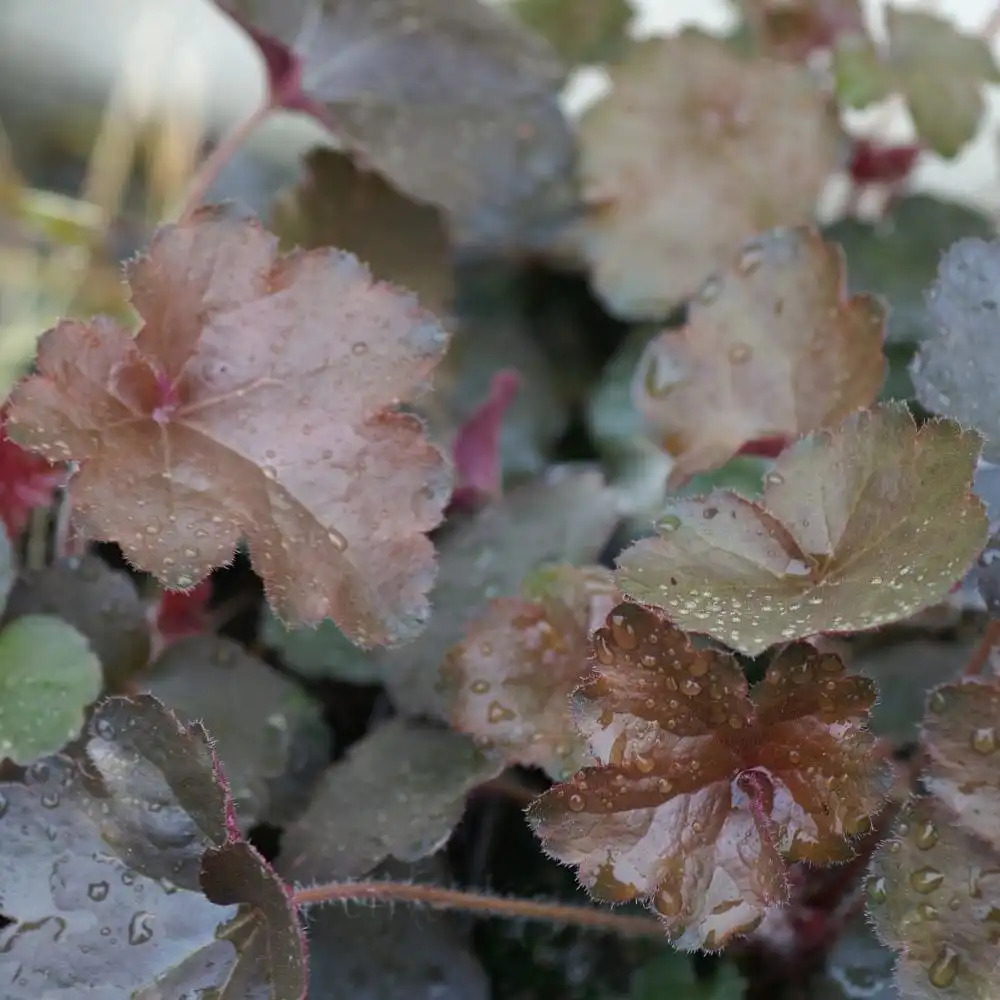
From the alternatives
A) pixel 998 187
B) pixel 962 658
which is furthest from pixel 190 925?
pixel 998 187

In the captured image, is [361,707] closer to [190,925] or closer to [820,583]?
[190,925]

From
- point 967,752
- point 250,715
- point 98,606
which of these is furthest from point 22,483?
point 967,752

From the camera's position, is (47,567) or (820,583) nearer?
(820,583)

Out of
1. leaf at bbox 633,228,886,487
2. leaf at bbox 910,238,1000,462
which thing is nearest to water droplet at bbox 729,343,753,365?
leaf at bbox 633,228,886,487

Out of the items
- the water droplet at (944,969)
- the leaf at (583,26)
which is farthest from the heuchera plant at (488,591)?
the leaf at (583,26)

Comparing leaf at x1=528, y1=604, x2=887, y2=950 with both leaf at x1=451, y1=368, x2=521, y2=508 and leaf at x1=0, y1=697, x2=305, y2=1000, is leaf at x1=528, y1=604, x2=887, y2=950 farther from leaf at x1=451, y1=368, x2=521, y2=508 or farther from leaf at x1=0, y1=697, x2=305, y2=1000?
leaf at x1=451, y1=368, x2=521, y2=508

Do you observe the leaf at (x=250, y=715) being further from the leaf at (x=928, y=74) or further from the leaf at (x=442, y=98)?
the leaf at (x=928, y=74)
